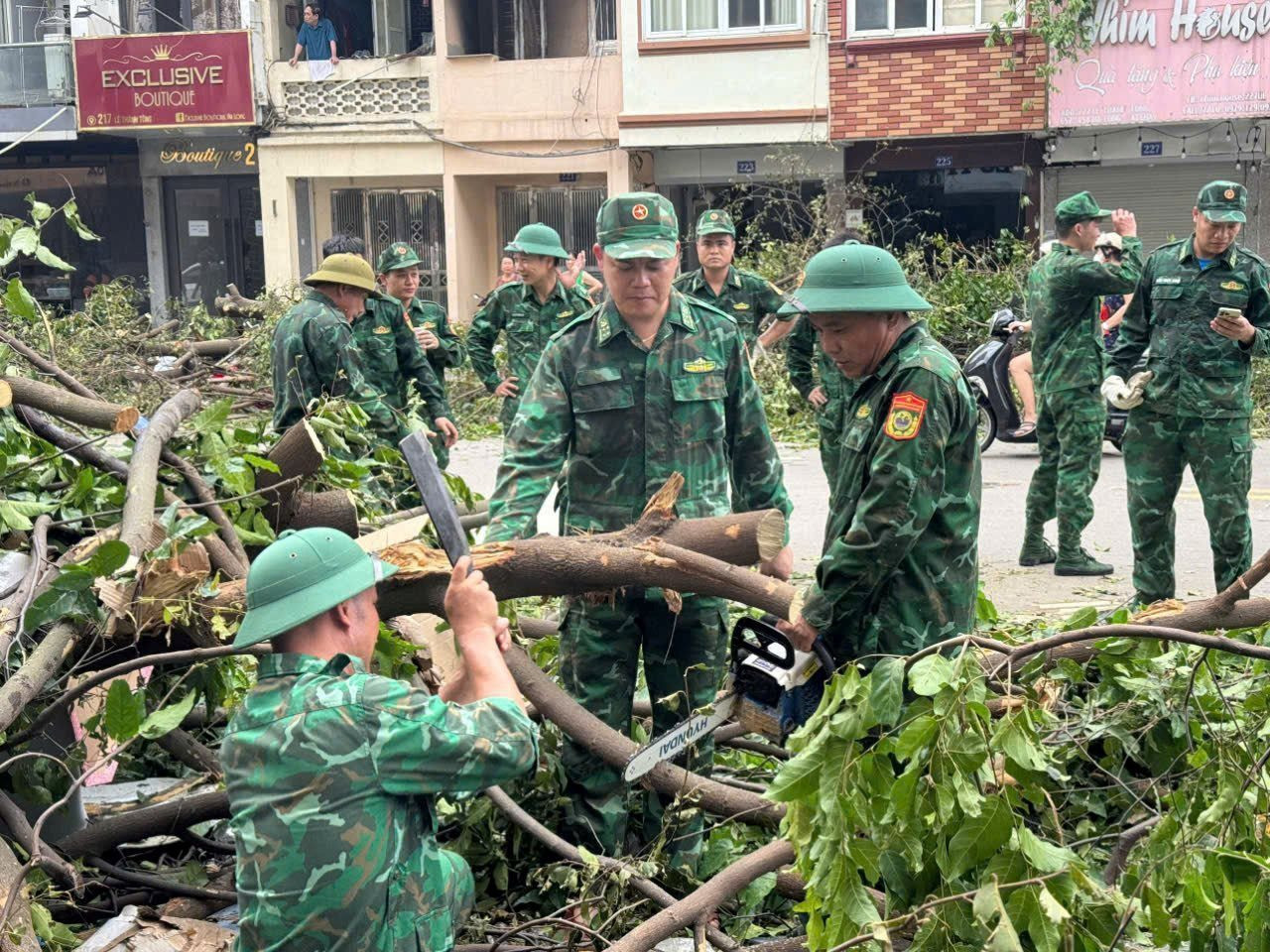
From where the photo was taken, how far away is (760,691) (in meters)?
4.32

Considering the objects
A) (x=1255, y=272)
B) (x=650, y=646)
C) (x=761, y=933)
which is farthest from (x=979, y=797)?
(x=1255, y=272)

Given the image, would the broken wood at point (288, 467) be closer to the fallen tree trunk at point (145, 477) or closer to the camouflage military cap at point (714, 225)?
the fallen tree trunk at point (145, 477)

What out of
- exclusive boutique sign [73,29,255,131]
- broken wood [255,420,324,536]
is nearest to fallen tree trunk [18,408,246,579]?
broken wood [255,420,324,536]

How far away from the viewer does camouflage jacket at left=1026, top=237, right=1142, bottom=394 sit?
28.4 feet

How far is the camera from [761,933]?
14.0 feet

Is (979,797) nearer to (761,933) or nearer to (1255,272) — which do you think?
(761,933)

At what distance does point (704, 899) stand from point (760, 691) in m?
0.78

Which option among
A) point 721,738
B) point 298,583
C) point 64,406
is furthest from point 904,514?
point 64,406

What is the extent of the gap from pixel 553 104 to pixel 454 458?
1093cm

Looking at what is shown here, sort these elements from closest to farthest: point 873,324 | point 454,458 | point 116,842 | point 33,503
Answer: point 873,324 < point 116,842 < point 33,503 < point 454,458

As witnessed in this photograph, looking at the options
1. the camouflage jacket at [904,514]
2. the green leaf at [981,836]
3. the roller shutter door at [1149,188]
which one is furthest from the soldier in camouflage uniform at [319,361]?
the roller shutter door at [1149,188]

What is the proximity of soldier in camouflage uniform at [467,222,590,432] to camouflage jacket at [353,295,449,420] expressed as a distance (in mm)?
976

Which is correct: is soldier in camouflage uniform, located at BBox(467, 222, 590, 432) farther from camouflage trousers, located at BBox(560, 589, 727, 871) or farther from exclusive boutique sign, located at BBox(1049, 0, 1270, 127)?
exclusive boutique sign, located at BBox(1049, 0, 1270, 127)

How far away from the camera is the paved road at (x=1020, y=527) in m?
8.42
